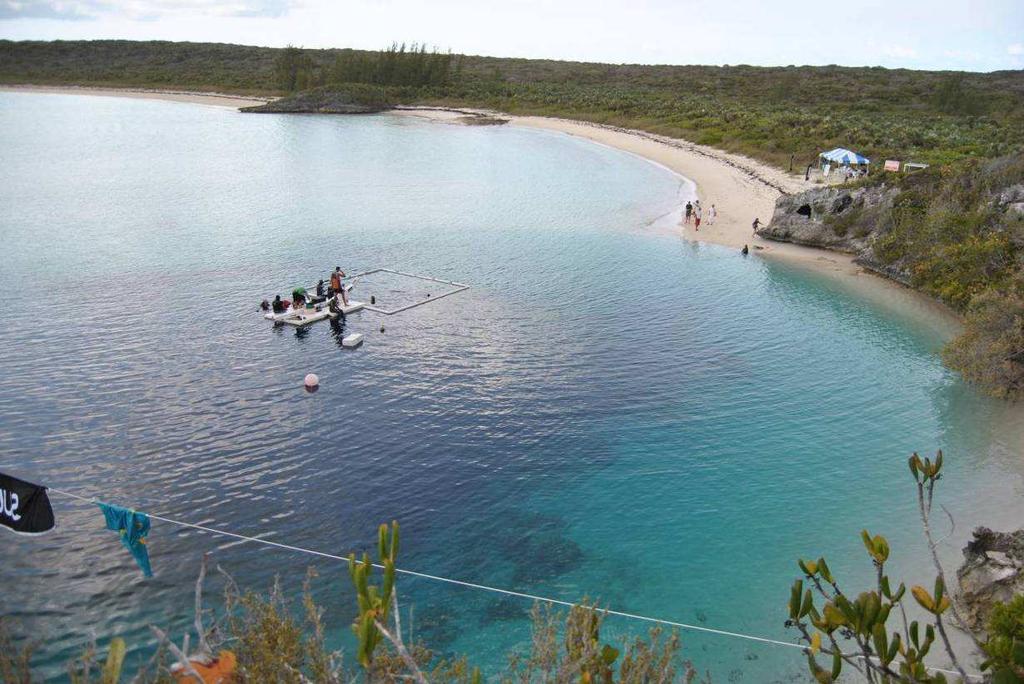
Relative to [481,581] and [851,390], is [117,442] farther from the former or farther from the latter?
[851,390]

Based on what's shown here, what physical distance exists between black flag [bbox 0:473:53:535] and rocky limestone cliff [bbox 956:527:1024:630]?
18418 millimetres

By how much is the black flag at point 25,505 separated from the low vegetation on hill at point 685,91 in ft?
215

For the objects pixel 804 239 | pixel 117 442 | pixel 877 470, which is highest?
pixel 804 239

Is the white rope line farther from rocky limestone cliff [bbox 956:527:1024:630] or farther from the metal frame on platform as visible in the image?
the metal frame on platform


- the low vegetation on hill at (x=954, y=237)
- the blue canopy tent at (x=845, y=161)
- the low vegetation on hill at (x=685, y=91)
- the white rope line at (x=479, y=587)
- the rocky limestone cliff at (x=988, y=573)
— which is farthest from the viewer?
the low vegetation on hill at (x=685, y=91)

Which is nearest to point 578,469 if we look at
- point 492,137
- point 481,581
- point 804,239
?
point 481,581

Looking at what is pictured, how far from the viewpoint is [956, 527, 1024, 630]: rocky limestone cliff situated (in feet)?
51.1

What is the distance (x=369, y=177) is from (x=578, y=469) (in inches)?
2151

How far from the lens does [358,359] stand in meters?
30.1

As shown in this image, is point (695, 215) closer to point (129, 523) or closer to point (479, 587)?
point (479, 587)

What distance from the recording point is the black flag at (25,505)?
45.4ft

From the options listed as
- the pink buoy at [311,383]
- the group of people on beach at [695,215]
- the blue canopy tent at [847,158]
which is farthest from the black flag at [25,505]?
the blue canopy tent at [847,158]

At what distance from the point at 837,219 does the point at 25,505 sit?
4757 cm

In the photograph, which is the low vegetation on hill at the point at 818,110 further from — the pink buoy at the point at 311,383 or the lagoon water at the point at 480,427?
the pink buoy at the point at 311,383
